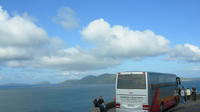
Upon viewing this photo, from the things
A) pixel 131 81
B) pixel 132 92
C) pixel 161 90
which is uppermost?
pixel 131 81

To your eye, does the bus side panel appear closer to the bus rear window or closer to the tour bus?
the tour bus

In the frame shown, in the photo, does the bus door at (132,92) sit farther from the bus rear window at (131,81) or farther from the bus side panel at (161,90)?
the bus side panel at (161,90)

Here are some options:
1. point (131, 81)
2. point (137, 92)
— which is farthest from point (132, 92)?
point (131, 81)

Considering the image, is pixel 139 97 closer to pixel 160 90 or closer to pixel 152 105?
pixel 152 105

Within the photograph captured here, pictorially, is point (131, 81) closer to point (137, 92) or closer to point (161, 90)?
point (137, 92)

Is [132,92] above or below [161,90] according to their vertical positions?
below

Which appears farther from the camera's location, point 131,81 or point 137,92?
point 131,81

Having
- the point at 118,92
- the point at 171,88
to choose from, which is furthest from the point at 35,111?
the point at 118,92

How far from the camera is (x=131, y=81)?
2067 centimetres

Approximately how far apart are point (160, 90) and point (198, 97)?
17.3 m

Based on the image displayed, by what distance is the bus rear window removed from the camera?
66.6 ft

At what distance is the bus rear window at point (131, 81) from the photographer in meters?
20.3

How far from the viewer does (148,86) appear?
20188mm

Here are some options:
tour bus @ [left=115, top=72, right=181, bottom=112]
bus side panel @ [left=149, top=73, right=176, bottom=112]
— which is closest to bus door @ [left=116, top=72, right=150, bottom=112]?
tour bus @ [left=115, top=72, right=181, bottom=112]
